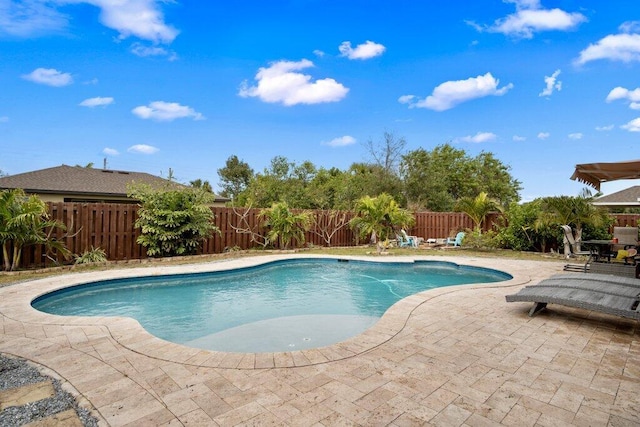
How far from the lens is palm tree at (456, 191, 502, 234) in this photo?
15.5 meters

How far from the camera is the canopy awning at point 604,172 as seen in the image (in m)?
4.97

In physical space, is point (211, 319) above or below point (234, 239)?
below

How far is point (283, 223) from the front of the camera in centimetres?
1313

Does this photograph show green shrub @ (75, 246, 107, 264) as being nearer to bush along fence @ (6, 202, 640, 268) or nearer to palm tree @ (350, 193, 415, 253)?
bush along fence @ (6, 202, 640, 268)

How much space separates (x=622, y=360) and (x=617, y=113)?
1591 centimetres

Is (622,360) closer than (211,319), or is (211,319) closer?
(622,360)

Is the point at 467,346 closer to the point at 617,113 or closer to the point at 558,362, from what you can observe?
the point at 558,362

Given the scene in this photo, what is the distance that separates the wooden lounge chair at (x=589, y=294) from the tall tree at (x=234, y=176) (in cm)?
3531

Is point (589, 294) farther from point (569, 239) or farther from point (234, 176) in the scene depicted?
point (234, 176)

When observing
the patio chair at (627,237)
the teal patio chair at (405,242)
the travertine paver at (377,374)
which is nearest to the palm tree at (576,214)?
the patio chair at (627,237)

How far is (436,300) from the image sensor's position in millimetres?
5621

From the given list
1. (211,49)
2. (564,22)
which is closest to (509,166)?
(564,22)

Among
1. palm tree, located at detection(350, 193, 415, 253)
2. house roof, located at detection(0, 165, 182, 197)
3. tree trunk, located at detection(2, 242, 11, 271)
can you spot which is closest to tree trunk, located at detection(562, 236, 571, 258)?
palm tree, located at detection(350, 193, 415, 253)

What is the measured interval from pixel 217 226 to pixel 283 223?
7.91 ft
